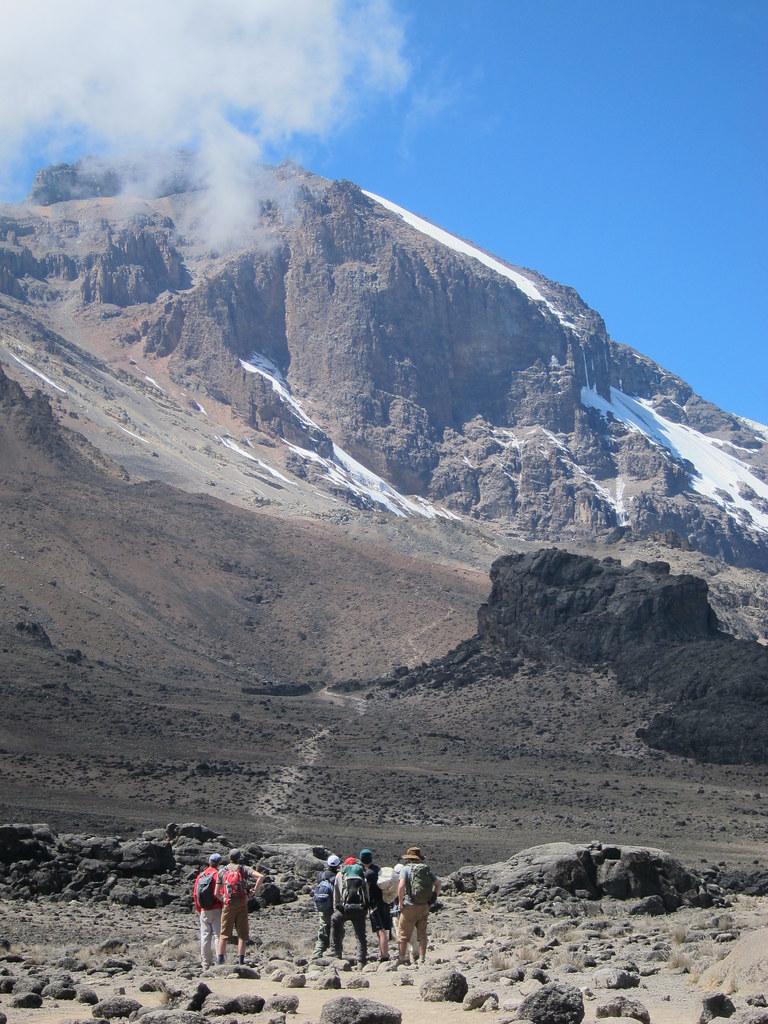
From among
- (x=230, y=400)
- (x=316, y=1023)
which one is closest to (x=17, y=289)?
(x=230, y=400)

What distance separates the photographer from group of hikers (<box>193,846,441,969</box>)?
17.8 meters

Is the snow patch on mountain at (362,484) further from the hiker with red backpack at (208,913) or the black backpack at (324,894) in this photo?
the hiker with red backpack at (208,913)

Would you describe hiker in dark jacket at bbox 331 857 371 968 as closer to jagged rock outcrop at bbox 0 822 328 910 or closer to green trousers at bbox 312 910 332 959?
green trousers at bbox 312 910 332 959

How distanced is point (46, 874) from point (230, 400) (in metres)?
173

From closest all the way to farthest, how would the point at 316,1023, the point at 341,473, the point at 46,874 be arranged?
the point at 316,1023 → the point at 46,874 → the point at 341,473

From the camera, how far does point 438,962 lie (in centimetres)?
1795

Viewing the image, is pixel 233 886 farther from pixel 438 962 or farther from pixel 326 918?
pixel 438 962

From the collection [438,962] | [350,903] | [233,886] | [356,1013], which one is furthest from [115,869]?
[356,1013]

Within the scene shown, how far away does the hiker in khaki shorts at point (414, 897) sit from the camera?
702 inches

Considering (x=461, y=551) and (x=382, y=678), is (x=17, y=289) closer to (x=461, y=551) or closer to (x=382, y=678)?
(x=461, y=551)

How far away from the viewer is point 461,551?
424 ft

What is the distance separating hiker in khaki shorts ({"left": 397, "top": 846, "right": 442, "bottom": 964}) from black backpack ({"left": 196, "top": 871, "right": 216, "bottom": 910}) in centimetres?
239

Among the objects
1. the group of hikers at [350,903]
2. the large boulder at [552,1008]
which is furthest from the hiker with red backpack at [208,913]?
the large boulder at [552,1008]

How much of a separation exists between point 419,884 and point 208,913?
8.90ft
